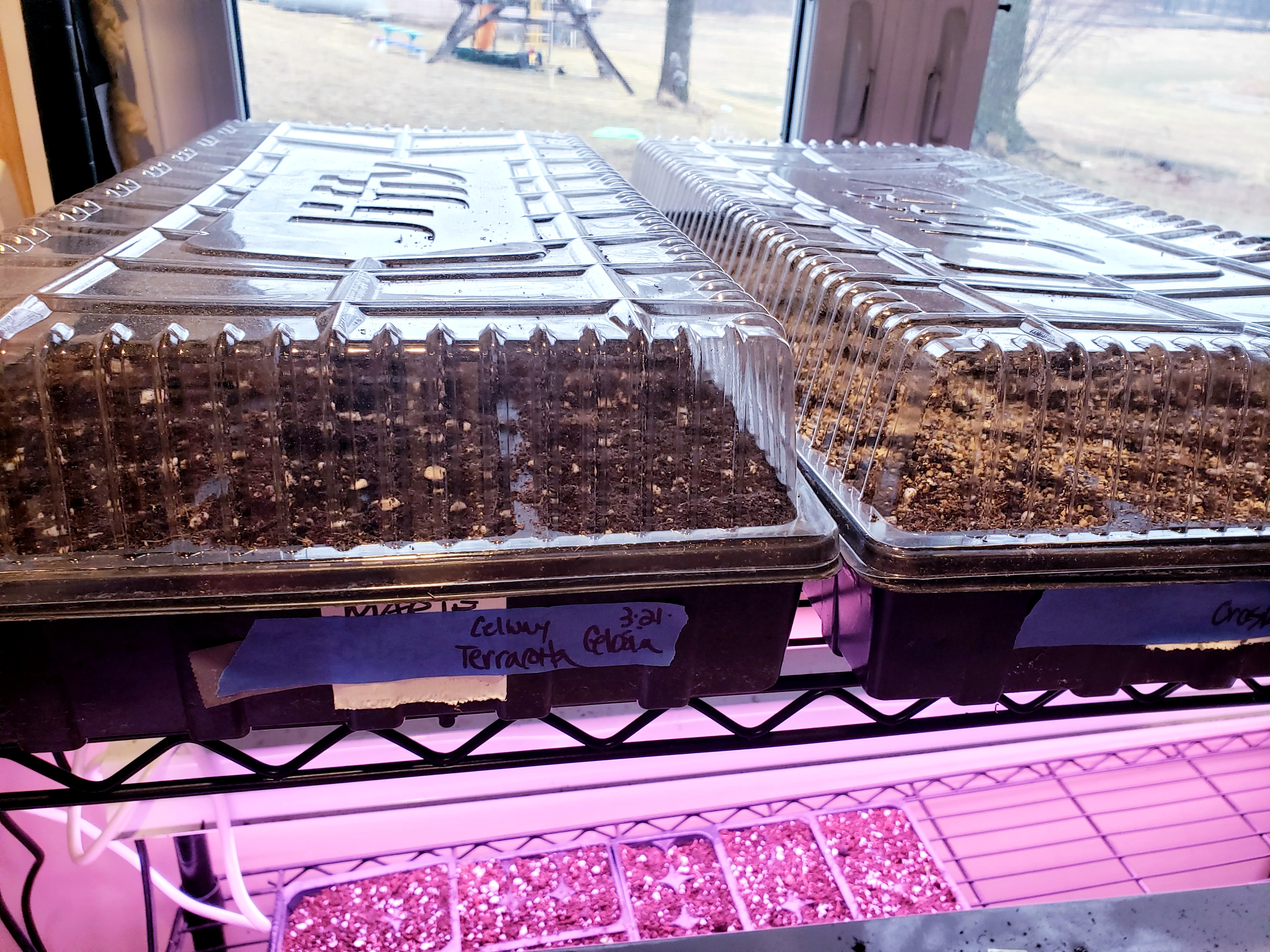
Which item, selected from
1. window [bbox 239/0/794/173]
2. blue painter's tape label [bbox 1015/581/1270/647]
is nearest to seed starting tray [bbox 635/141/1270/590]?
blue painter's tape label [bbox 1015/581/1270/647]

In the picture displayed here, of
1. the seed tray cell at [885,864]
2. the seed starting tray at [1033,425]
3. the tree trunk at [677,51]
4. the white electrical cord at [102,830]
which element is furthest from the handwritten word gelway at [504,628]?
the tree trunk at [677,51]

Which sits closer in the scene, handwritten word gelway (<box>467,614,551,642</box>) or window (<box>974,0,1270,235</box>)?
handwritten word gelway (<box>467,614,551,642</box>)

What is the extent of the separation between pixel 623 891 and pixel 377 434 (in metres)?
0.70

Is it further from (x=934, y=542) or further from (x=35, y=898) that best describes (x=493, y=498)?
(x=35, y=898)

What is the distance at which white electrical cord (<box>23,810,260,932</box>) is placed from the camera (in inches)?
36.2

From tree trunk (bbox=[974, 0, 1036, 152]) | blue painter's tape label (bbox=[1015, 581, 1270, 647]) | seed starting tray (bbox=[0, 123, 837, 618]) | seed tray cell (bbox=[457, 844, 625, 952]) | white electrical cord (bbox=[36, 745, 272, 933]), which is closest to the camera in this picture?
seed starting tray (bbox=[0, 123, 837, 618])

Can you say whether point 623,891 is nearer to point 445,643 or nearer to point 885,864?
point 885,864

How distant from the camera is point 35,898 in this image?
0.92 meters

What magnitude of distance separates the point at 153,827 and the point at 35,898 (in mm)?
164

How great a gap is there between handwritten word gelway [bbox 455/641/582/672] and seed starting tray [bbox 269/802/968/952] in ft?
1.70

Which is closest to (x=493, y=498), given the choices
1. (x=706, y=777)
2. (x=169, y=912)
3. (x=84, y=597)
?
(x=84, y=597)

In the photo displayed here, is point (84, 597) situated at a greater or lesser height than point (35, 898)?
greater

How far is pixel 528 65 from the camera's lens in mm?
1565

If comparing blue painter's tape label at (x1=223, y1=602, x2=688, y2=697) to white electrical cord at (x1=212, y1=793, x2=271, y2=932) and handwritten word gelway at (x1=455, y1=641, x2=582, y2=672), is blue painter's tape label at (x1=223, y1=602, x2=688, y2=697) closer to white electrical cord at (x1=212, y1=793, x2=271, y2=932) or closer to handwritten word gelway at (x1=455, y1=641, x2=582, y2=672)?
handwritten word gelway at (x1=455, y1=641, x2=582, y2=672)
